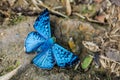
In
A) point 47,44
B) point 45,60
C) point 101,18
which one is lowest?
point 45,60

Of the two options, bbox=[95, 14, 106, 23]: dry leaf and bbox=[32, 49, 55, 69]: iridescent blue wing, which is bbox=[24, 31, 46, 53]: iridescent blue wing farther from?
bbox=[95, 14, 106, 23]: dry leaf

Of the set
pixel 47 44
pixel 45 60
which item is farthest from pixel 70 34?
pixel 45 60

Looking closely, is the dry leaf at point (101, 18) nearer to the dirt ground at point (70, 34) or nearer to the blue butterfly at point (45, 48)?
the dirt ground at point (70, 34)

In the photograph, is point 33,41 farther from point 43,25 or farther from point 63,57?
point 63,57

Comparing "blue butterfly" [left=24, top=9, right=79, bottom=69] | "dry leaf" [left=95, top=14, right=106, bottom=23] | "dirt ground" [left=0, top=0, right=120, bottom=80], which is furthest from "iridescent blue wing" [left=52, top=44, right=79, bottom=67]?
"dry leaf" [left=95, top=14, right=106, bottom=23]

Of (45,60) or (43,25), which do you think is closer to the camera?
(45,60)

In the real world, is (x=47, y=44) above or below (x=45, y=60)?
above

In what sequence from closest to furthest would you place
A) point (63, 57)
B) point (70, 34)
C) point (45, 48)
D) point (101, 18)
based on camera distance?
point (63, 57) < point (45, 48) < point (70, 34) < point (101, 18)
